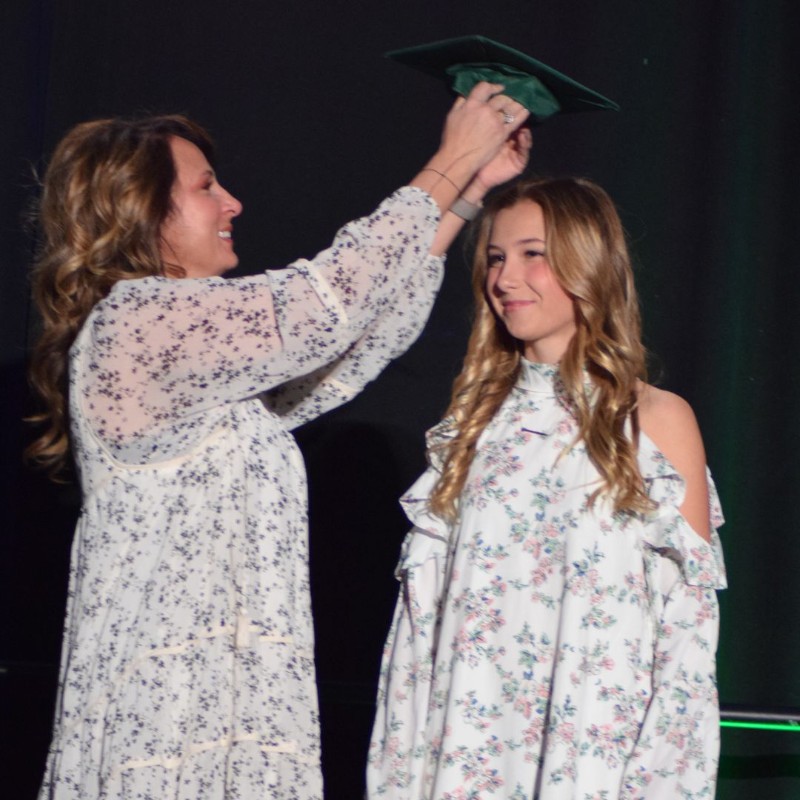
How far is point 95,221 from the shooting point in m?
1.87

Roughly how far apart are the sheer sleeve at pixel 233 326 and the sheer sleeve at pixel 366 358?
0.56 feet

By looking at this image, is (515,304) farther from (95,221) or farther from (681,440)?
(95,221)

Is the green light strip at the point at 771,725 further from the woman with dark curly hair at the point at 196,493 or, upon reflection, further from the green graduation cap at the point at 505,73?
the green graduation cap at the point at 505,73

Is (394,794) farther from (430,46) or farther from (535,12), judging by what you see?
(535,12)

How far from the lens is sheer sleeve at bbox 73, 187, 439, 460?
1.72 meters

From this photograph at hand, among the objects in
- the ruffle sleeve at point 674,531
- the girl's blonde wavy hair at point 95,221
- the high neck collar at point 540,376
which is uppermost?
the girl's blonde wavy hair at point 95,221

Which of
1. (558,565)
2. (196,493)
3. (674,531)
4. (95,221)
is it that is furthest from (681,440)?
(95,221)

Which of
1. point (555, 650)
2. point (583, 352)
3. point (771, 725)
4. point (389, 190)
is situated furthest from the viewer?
point (389, 190)

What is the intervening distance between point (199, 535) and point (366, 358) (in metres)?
0.42

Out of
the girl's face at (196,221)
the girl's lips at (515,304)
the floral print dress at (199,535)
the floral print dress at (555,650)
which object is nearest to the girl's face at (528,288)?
the girl's lips at (515,304)

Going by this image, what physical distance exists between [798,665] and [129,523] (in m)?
1.27

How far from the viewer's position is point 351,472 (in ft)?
8.63

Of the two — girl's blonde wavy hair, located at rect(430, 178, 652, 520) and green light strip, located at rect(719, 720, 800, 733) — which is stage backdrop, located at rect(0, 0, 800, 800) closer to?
green light strip, located at rect(719, 720, 800, 733)

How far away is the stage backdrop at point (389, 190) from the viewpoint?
2391mm
